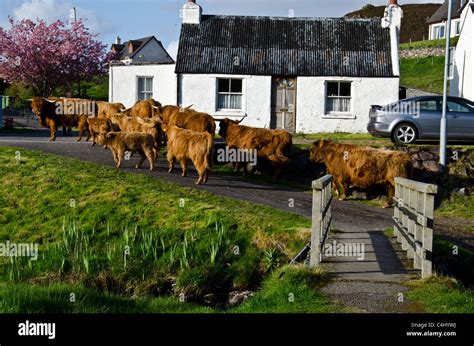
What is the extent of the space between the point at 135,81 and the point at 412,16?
282 ft

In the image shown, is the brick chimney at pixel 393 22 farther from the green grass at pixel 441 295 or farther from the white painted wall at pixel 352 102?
the green grass at pixel 441 295

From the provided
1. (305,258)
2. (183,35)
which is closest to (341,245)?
(305,258)

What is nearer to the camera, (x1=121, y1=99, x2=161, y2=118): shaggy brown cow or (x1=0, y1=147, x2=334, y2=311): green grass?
(x1=0, y1=147, x2=334, y2=311): green grass

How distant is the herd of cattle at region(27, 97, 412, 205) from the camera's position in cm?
1912

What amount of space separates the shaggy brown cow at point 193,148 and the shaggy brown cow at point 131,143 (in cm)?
61

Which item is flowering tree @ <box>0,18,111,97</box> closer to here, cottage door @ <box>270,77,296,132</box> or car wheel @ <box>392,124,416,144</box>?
cottage door @ <box>270,77,296,132</box>

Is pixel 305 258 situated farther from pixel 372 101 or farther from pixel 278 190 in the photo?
pixel 372 101

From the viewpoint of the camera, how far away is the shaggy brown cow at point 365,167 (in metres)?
19.2

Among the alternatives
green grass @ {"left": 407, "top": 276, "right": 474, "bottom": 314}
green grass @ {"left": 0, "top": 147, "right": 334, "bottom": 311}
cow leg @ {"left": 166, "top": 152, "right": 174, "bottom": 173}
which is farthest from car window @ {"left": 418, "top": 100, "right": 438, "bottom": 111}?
green grass @ {"left": 407, "top": 276, "right": 474, "bottom": 314}

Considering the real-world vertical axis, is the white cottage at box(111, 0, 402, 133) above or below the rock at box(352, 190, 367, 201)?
above

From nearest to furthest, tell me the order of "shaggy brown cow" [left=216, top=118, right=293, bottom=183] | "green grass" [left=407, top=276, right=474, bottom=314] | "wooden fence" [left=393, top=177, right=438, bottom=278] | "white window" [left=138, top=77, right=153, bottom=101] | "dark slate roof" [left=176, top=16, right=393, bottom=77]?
1. "green grass" [left=407, top=276, right=474, bottom=314]
2. "wooden fence" [left=393, top=177, right=438, bottom=278]
3. "shaggy brown cow" [left=216, top=118, right=293, bottom=183]
4. "dark slate roof" [left=176, top=16, right=393, bottom=77]
5. "white window" [left=138, top=77, right=153, bottom=101]

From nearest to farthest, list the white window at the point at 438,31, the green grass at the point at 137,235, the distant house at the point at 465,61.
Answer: the green grass at the point at 137,235 < the distant house at the point at 465,61 < the white window at the point at 438,31

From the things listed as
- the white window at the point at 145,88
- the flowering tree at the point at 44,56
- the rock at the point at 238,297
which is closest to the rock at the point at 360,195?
the rock at the point at 238,297

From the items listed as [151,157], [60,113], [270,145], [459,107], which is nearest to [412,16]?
[459,107]
